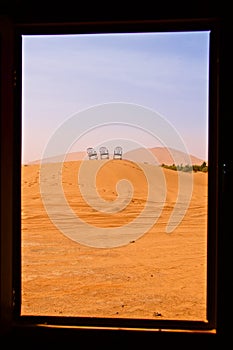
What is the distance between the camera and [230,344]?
2264 mm

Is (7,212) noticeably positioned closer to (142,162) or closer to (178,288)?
(178,288)

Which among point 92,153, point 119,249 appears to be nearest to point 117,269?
point 119,249

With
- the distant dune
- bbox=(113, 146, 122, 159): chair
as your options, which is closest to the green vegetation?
the distant dune

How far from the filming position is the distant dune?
12125 millimetres

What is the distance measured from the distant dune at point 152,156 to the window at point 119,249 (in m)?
0.05

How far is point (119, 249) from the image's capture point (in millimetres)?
6871

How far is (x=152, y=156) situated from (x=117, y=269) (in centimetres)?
768

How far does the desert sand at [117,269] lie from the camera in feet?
13.3

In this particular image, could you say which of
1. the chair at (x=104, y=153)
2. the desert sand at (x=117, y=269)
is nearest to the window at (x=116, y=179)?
the desert sand at (x=117, y=269)

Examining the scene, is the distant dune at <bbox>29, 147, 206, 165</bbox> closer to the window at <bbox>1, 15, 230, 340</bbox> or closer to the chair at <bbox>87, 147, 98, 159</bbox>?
the window at <bbox>1, 15, 230, 340</bbox>

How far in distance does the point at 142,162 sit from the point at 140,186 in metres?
0.79

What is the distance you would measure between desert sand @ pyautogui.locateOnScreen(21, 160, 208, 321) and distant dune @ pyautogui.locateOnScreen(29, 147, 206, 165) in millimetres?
1658

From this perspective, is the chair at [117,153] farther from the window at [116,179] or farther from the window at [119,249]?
the window at [119,249]

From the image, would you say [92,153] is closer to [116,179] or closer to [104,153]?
[104,153]
